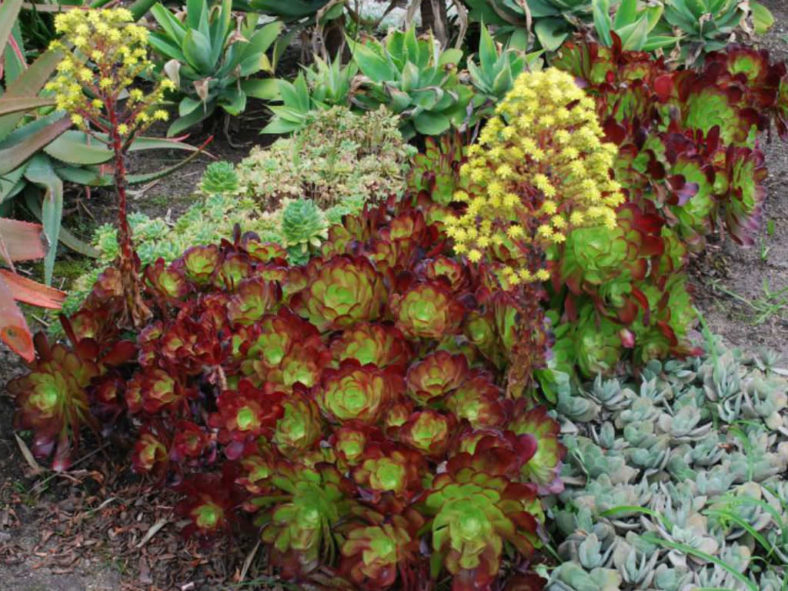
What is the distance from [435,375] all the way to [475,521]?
1.17 ft

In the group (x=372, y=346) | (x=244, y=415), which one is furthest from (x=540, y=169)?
(x=244, y=415)

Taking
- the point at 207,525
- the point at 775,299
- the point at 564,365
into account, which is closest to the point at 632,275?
the point at 564,365

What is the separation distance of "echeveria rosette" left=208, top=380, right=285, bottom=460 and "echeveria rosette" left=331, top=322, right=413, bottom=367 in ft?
0.67

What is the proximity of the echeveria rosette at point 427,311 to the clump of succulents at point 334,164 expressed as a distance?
0.78 metres

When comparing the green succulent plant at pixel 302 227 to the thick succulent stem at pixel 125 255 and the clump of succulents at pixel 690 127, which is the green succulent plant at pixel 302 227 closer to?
the thick succulent stem at pixel 125 255

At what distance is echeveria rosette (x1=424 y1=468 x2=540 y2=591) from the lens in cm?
180

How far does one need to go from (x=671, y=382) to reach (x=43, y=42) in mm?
2712

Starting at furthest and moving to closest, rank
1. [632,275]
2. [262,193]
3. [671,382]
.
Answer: [262,193] → [671,382] → [632,275]

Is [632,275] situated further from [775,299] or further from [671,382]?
[775,299]

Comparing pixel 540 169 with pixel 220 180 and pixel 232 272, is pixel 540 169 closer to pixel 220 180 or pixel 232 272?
pixel 232 272

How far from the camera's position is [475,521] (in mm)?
1823

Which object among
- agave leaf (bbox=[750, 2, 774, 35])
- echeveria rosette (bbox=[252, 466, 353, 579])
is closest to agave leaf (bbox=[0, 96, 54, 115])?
echeveria rosette (bbox=[252, 466, 353, 579])

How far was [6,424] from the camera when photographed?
2416mm

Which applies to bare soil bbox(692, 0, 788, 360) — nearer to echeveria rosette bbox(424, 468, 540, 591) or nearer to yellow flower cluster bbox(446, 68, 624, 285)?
yellow flower cluster bbox(446, 68, 624, 285)
